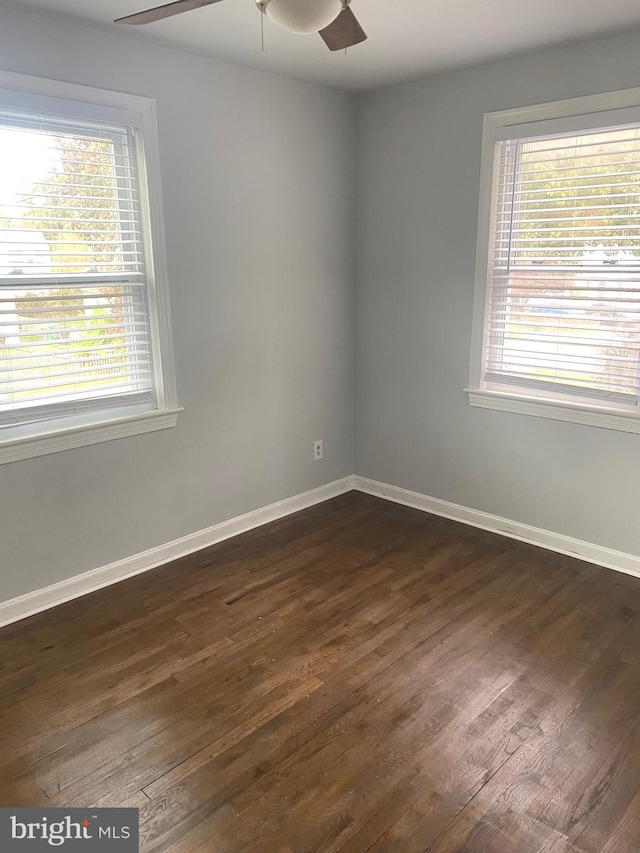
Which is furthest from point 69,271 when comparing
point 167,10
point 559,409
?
point 559,409

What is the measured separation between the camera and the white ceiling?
246cm

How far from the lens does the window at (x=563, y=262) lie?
116 inches

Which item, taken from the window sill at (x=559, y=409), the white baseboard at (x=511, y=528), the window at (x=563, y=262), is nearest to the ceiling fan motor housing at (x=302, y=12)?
the window at (x=563, y=262)

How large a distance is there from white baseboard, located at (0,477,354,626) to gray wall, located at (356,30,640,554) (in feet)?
1.96

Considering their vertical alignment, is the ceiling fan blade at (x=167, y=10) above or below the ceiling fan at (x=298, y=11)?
above

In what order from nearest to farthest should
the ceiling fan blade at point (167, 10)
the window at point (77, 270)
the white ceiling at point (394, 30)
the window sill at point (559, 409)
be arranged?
the ceiling fan blade at point (167, 10), the white ceiling at point (394, 30), the window at point (77, 270), the window sill at point (559, 409)

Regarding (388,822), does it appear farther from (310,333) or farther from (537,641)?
(310,333)

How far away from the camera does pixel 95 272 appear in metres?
2.90

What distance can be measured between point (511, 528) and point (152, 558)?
203cm

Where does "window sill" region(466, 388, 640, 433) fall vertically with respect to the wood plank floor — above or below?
above

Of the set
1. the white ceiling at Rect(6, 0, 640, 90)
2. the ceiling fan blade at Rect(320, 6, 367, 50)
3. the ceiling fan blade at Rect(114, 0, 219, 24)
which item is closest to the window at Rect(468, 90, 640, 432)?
the white ceiling at Rect(6, 0, 640, 90)

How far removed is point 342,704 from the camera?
2.26 meters

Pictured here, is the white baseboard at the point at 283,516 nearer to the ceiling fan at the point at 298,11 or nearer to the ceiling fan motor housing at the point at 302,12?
the ceiling fan at the point at 298,11

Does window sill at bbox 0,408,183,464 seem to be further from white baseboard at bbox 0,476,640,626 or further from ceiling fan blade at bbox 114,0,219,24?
ceiling fan blade at bbox 114,0,219,24
